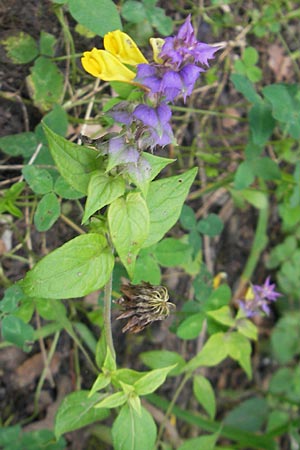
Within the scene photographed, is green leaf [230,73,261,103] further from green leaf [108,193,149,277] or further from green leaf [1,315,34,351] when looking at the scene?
green leaf [1,315,34,351]

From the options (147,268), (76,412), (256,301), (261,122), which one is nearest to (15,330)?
(76,412)

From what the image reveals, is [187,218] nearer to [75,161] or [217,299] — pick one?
[217,299]

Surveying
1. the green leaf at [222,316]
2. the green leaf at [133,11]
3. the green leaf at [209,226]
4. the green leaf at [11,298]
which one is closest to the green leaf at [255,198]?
the green leaf at [209,226]

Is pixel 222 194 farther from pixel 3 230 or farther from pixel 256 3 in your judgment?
pixel 3 230

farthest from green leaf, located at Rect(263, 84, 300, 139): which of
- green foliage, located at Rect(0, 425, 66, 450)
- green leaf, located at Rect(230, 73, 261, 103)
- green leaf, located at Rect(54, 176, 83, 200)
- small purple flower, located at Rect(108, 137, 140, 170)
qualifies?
green foliage, located at Rect(0, 425, 66, 450)

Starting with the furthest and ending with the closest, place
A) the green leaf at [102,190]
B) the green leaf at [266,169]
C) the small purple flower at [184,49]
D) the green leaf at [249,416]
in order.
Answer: the green leaf at [249,416]
the green leaf at [266,169]
the green leaf at [102,190]
the small purple flower at [184,49]

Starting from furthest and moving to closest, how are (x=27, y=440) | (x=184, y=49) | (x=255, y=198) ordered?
(x=255, y=198)
(x=27, y=440)
(x=184, y=49)

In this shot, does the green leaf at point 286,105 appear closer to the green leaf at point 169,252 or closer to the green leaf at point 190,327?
the green leaf at point 169,252
